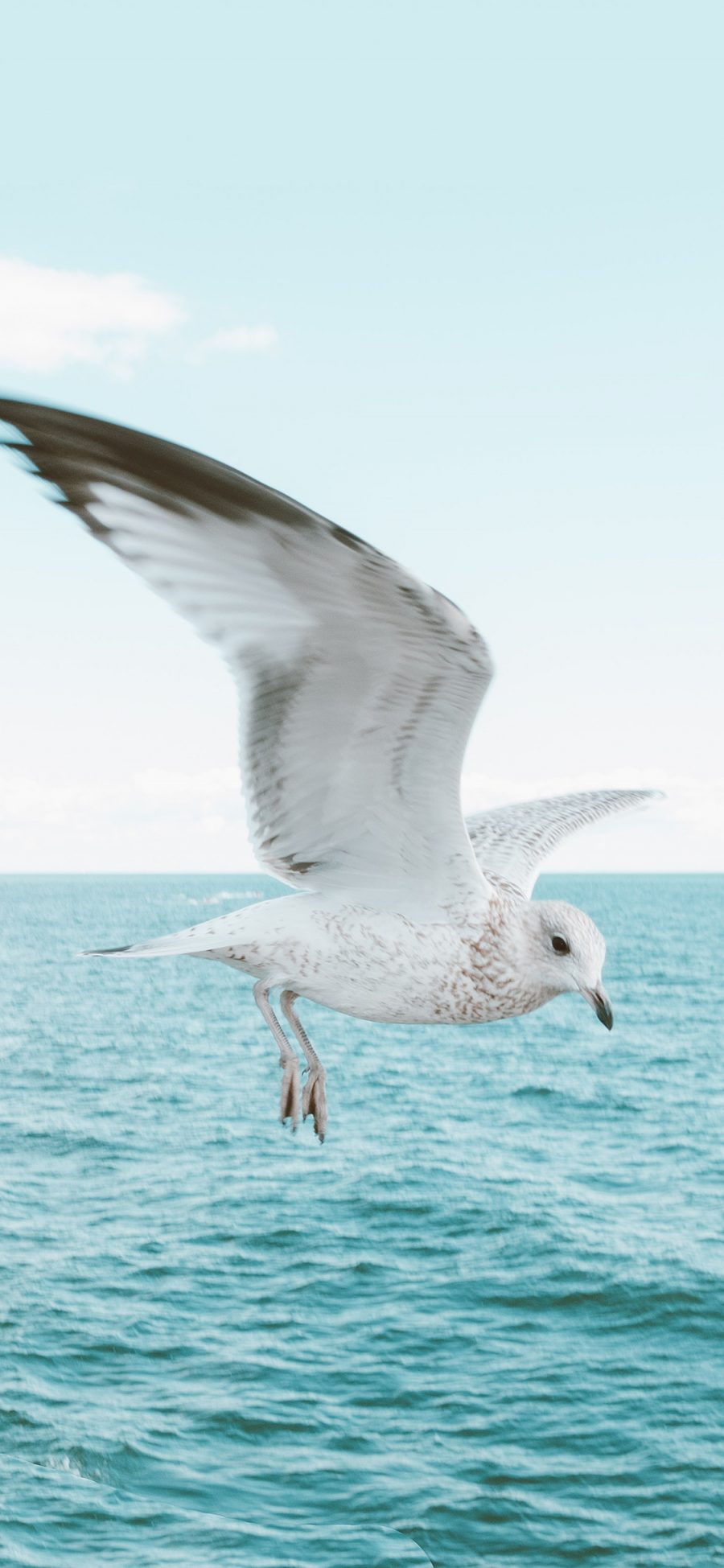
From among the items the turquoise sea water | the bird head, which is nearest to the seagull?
the bird head

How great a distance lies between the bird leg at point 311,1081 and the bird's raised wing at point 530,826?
1.30 metres

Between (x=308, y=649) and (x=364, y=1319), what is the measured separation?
64122 millimetres

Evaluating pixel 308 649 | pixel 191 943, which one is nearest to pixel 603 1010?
pixel 191 943

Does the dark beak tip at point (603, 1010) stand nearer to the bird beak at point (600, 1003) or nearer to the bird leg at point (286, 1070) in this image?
the bird beak at point (600, 1003)

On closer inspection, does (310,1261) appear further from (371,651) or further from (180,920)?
(180,920)

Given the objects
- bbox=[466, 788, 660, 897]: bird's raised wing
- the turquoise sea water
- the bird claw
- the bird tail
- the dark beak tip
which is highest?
bbox=[466, 788, 660, 897]: bird's raised wing

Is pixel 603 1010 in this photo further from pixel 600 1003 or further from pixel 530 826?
pixel 530 826

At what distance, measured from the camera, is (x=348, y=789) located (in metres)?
5.52

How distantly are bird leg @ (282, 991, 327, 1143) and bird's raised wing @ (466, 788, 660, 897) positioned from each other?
130 cm

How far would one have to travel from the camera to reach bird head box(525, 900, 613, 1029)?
5602 mm

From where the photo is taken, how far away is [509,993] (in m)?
5.57

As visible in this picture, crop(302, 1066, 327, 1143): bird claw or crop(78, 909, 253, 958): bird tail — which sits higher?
crop(78, 909, 253, 958): bird tail

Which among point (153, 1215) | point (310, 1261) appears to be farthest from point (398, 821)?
point (153, 1215)

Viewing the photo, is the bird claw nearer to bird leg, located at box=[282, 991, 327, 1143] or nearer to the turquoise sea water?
bird leg, located at box=[282, 991, 327, 1143]
